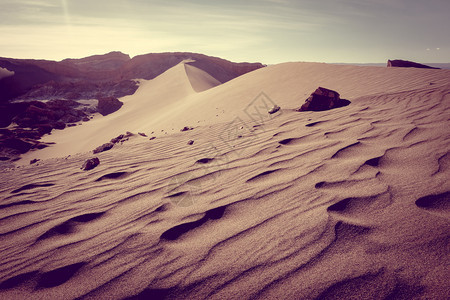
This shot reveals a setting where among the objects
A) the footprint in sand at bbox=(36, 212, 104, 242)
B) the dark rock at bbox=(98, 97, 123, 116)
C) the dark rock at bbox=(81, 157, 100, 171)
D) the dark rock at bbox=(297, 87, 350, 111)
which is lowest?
the footprint in sand at bbox=(36, 212, 104, 242)

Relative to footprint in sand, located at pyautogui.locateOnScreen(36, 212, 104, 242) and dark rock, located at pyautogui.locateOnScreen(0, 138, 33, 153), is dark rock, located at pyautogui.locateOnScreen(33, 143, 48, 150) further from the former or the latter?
footprint in sand, located at pyautogui.locateOnScreen(36, 212, 104, 242)

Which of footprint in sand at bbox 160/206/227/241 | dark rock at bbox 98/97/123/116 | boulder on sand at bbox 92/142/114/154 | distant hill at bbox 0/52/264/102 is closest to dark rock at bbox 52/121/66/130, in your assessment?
dark rock at bbox 98/97/123/116

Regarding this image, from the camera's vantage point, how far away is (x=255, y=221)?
1334 millimetres

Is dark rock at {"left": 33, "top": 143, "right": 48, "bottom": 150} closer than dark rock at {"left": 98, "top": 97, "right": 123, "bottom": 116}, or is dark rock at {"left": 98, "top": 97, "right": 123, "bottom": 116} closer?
dark rock at {"left": 33, "top": 143, "right": 48, "bottom": 150}

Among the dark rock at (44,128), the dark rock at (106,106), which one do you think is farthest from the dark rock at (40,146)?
the dark rock at (106,106)

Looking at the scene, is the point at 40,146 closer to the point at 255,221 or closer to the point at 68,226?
the point at 68,226

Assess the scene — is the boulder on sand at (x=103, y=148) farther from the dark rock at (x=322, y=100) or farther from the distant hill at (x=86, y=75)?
the distant hill at (x=86, y=75)

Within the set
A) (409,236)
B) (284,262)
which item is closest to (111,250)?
(284,262)

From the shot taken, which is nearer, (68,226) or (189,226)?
(189,226)

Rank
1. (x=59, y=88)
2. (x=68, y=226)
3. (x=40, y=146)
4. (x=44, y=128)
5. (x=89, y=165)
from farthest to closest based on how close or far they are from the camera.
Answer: (x=59, y=88)
(x=44, y=128)
(x=40, y=146)
(x=89, y=165)
(x=68, y=226)

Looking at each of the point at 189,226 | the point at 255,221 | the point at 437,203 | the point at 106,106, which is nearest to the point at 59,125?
the point at 106,106

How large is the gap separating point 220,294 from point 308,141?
77.2 inches

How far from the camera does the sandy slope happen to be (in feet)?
3.09

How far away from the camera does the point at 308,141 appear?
2525mm
